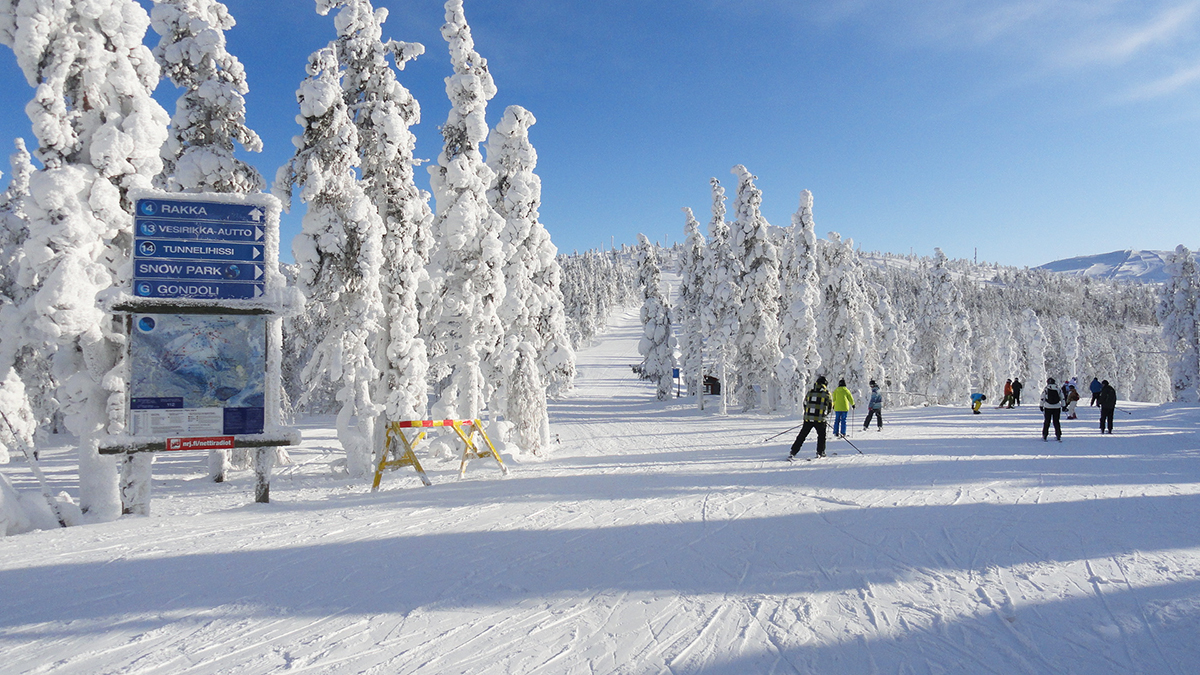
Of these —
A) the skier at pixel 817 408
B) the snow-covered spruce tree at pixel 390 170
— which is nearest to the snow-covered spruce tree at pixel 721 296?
the skier at pixel 817 408

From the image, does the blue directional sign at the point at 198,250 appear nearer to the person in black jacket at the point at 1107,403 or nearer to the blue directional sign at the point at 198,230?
the blue directional sign at the point at 198,230

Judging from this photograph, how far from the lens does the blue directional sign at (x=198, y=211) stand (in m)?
8.57

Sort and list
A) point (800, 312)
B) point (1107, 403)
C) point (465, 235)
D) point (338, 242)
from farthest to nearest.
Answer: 1. point (800, 312)
2. point (1107, 403)
3. point (465, 235)
4. point (338, 242)

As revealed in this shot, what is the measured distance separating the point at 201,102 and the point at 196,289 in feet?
28.7

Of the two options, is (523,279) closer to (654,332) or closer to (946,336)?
(654,332)

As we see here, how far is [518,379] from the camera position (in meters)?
17.5

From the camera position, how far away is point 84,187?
8938 mm

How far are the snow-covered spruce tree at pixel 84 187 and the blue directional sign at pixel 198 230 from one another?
1000 millimetres

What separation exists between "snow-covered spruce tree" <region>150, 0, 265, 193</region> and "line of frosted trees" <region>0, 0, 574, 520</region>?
0.05 metres

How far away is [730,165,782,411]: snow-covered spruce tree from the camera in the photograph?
3036cm

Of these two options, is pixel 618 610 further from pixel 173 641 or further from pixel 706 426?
pixel 706 426

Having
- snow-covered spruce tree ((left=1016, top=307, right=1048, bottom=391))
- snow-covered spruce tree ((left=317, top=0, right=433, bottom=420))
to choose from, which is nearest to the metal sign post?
snow-covered spruce tree ((left=317, top=0, right=433, bottom=420))

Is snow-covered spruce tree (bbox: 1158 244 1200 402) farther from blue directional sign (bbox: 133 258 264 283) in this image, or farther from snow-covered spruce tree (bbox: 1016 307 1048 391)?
blue directional sign (bbox: 133 258 264 283)

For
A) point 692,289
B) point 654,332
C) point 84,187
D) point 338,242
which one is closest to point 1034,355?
point 692,289
